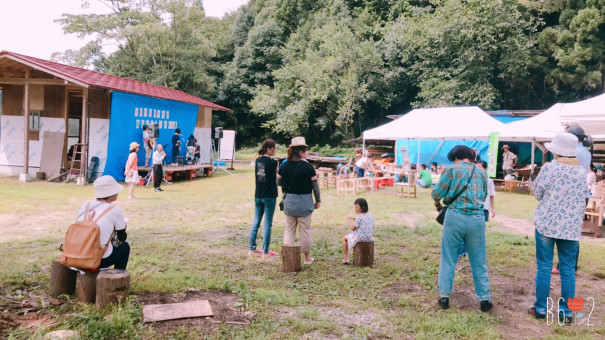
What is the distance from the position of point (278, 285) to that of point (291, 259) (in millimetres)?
522

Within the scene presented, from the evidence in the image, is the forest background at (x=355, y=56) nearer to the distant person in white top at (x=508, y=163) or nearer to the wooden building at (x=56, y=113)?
the distant person in white top at (x=508, y=163)

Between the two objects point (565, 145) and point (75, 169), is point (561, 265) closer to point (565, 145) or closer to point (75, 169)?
point (565, 145)

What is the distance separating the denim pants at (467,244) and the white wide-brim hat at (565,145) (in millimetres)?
858

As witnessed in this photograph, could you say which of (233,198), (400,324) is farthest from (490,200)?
(233,198)

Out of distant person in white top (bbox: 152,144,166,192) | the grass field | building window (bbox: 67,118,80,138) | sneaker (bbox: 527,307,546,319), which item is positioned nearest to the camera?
the grass field

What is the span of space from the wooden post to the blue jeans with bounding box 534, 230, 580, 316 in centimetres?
370

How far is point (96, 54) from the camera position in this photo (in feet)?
99.3

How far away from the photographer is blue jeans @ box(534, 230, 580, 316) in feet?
13.0

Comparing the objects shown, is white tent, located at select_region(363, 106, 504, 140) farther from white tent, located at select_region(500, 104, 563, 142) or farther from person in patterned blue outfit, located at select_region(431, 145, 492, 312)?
person in patterned blue outfit, located at select_region(431, 145, 492, 312)

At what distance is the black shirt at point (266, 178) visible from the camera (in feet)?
19.5

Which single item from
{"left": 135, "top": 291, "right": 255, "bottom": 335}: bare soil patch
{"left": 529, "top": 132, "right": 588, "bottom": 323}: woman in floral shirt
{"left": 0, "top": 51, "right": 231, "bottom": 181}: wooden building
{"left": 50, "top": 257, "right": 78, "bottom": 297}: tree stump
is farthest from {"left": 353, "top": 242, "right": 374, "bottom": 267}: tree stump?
{"left": 0, "top": 51, "right": 231, "bottom": 181}: wooden building

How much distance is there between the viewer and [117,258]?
14.1 feet

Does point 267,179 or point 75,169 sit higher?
point 267,179

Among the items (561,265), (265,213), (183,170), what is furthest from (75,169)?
(561,265)
